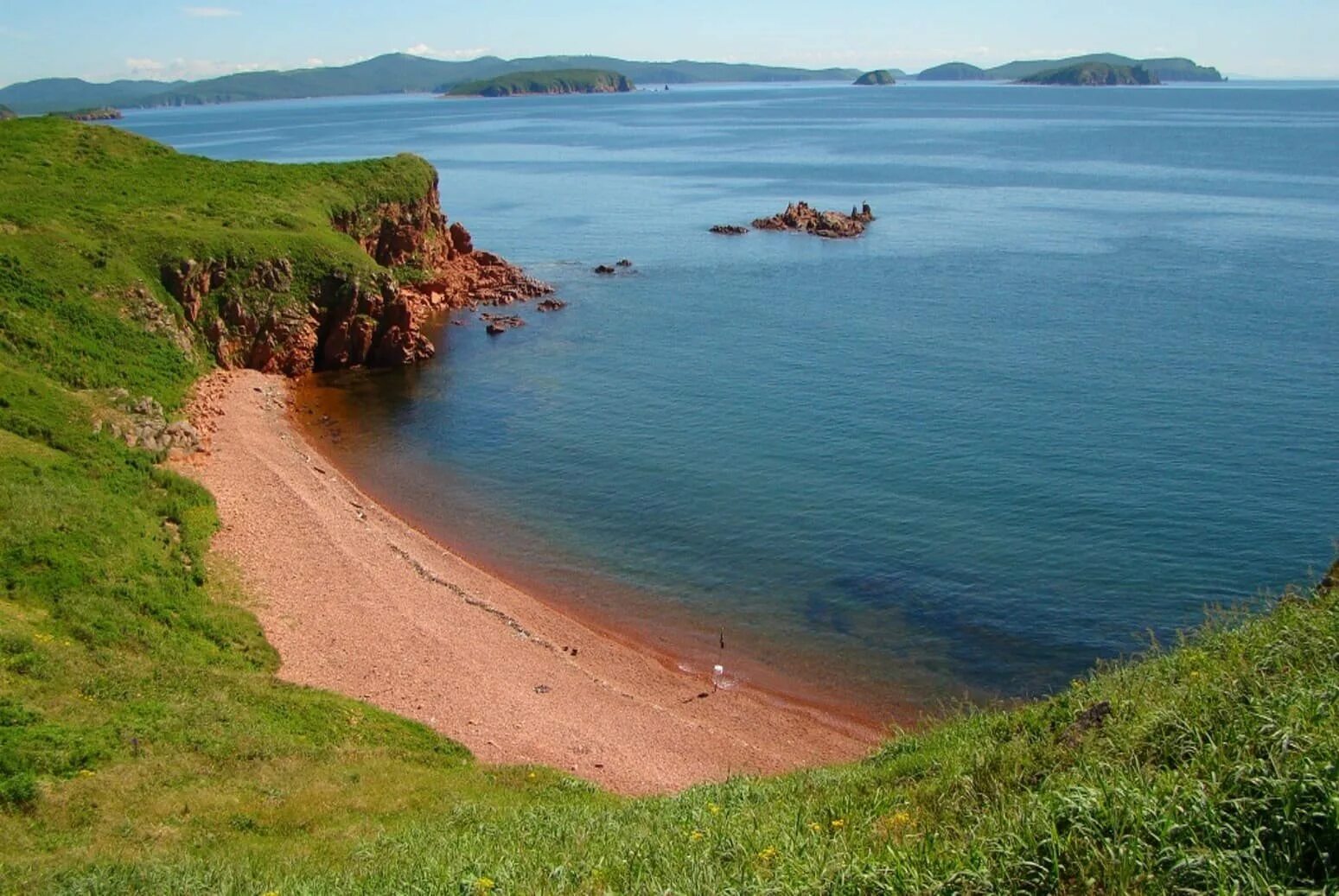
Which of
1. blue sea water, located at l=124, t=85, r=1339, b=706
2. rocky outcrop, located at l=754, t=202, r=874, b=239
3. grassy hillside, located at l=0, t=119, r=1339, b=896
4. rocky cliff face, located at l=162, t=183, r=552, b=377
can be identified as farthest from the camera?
rocky outcrop, located at l=754, t=202, r=874, b=239

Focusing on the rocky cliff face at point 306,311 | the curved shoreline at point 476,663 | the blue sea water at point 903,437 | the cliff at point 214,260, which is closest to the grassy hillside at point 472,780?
the curved shoreline at point 476,663

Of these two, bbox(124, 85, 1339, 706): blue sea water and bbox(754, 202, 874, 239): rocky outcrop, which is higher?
bbox(754, 202, 874, 239): rocky outcrop

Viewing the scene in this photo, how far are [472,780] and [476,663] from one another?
9219 mm

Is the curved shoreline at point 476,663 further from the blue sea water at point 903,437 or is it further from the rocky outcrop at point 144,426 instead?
the blue sea water at point 903,437

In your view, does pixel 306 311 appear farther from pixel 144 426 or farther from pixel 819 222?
pixel 819 222

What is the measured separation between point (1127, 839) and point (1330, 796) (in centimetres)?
182

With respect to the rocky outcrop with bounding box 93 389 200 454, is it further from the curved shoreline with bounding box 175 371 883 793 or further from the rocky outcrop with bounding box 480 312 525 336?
the rocky outcrop with bounding box 480 312 525 336

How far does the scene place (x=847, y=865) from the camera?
453 inches

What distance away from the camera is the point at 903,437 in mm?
49094

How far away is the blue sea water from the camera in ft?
117

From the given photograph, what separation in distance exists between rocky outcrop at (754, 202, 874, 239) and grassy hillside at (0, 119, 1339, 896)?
74.7m

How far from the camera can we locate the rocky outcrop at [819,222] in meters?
101

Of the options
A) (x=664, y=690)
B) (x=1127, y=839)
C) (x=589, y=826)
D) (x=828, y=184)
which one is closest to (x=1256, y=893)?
(x=1127, y=839)

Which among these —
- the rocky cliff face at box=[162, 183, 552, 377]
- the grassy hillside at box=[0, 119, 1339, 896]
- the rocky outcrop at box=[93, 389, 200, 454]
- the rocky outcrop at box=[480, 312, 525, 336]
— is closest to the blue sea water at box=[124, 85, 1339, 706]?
the rocky outcrop at box=[480, 312, 525, 336]
